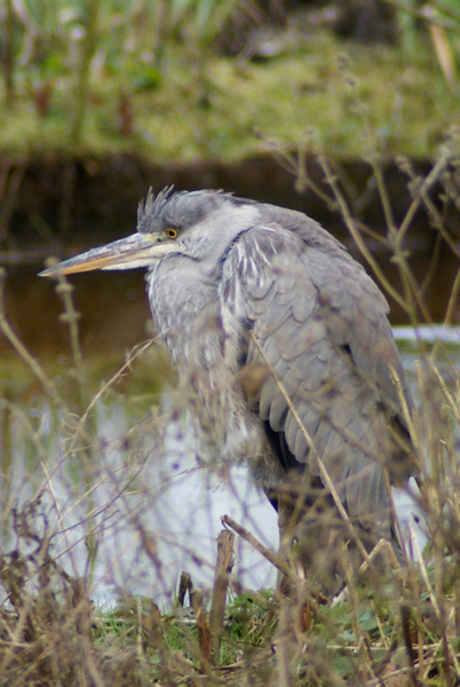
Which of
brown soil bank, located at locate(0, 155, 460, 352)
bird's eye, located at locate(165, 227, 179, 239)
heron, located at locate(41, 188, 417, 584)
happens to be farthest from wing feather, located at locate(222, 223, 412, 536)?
brown soil bank, located at locate(0, 155, 460, 352)

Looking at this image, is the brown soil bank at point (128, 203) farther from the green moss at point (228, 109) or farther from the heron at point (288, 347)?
the heron at point (288, 347)

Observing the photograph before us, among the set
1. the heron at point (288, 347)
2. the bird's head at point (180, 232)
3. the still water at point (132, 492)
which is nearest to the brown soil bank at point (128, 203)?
the still water at point (132, 492)

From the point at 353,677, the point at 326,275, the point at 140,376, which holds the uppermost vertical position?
the point at 326,275

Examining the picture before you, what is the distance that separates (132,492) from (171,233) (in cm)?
163

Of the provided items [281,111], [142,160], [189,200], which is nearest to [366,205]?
[281,111]

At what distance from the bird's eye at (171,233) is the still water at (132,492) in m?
0.51

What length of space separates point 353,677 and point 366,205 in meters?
7.23

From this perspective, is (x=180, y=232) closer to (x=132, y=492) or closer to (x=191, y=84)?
(x=132, y=492)

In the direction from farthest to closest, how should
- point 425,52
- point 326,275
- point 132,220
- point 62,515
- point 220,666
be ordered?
point 425,52 < point 132,220 < point 326,275 < point 220,666 < point 62,515

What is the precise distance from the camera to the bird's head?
12.1 feet

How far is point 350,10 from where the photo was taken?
1247 cm

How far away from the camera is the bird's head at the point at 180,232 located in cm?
368

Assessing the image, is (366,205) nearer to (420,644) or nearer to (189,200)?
(189,200)

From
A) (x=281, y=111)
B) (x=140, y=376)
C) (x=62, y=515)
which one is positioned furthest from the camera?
(x=281, y=111)
